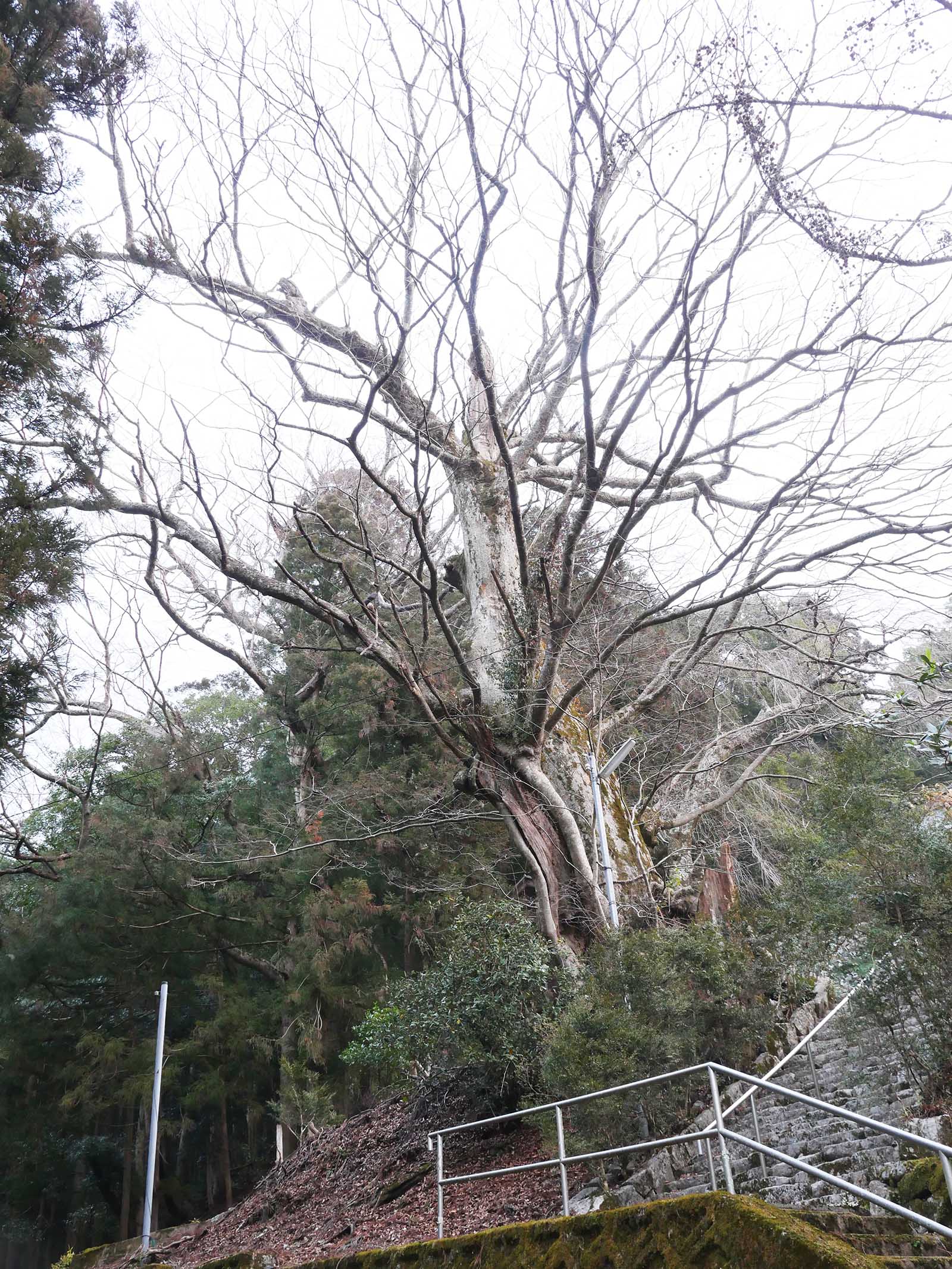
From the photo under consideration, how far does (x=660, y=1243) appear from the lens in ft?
14.4

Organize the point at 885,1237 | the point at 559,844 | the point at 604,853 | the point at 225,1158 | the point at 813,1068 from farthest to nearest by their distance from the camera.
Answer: the point at 225,1158
the point at 559,844
the point at 604,853
the point at 813,1068
the point at 885,1237

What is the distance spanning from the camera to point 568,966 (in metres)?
9.18

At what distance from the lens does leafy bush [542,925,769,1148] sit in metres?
6.78

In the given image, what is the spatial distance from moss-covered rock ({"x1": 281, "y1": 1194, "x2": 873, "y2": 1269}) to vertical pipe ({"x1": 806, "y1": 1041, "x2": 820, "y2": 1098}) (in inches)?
150

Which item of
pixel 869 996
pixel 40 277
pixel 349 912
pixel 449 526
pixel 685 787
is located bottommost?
pixel 869 996

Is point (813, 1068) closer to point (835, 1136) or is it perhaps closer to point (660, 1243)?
point (835, 1136)

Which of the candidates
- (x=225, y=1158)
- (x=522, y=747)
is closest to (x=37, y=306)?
(x=522, y=747)

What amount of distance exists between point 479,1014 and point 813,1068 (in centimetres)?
310

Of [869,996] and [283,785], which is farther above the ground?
[283,785]

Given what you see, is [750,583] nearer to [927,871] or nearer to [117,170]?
[927,871]

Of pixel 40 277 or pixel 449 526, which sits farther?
pixel 449 526

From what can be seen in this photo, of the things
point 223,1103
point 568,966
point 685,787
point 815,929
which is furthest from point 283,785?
point 815,929

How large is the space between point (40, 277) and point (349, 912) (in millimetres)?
11531

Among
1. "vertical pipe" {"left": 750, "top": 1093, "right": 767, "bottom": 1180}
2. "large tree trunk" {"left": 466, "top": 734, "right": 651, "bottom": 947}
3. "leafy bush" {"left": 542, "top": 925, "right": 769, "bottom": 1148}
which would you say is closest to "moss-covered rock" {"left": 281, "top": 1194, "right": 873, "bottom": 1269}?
"leafy bush" {"left": 542, "top": 925, "right": 769, "bottom": 1148}
